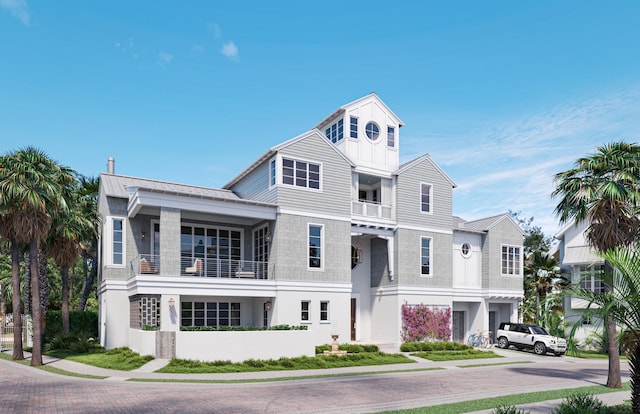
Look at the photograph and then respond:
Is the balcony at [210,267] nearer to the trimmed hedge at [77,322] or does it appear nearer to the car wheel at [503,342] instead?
the trimmed hedge at [77,322]

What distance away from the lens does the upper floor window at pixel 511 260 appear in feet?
113

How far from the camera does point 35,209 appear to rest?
2142 cm

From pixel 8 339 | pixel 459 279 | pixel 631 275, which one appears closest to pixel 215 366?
pixel 631 275

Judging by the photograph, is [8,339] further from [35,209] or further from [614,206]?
[614,206]

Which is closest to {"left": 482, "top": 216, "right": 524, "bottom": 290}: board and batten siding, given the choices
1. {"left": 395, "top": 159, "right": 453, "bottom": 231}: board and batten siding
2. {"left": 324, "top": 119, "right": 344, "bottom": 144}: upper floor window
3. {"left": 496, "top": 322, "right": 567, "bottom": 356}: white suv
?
{"left": 496, "top": 322, "right": 567, "bottom": 356}: white suv

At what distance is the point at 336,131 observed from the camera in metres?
30.7

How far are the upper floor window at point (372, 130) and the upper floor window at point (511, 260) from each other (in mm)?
12166

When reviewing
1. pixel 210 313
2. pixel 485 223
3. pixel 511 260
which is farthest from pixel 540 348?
pixel 210 313

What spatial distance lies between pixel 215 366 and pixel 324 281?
8342mm

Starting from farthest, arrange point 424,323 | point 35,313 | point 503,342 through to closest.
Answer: point 503,342 < point 424,323 < point 35,313

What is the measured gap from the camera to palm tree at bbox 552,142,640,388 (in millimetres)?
17516

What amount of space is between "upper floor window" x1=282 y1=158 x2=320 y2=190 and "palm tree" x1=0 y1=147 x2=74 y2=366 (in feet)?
34.8

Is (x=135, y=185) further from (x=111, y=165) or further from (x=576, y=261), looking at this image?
(x=576, y=261)

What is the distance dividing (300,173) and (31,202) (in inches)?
494
